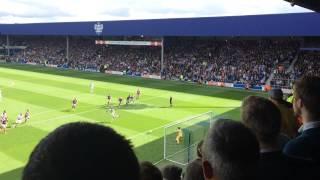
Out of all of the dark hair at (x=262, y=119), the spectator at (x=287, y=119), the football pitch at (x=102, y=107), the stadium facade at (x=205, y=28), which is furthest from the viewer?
the stadium facade at (x=205, y=28)

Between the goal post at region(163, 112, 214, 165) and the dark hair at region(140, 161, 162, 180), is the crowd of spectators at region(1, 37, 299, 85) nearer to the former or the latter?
the goal post at region(163, 112, 214, 165)

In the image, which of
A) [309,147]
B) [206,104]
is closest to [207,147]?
[309,147]

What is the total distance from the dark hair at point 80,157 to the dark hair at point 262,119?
239 cm

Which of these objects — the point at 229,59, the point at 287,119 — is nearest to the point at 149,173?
the point at 287,119

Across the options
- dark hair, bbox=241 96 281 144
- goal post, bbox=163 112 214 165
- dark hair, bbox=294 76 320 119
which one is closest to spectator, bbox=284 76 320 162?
dark hair, bbox=294 76 320 119

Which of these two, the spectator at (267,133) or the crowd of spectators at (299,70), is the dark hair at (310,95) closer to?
the spectator at (267,133)

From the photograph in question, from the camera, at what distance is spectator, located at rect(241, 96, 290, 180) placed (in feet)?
11.5

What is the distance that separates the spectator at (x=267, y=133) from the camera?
349 centimetres

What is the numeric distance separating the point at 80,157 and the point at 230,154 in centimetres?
149

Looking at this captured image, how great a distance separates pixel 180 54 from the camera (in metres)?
63.6

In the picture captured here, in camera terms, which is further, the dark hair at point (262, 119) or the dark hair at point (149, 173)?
the dark hair at point (149, 173)

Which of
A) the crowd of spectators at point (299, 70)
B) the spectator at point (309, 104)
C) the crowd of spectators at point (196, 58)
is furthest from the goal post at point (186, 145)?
the crowd of spectators at point (196, 58)

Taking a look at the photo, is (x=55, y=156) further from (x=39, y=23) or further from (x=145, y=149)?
(x=39, y=23)

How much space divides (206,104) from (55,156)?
35782 mm
